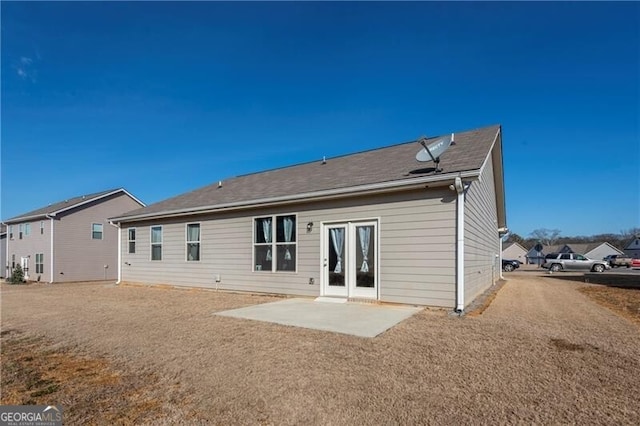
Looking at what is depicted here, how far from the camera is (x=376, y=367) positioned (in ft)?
12.8

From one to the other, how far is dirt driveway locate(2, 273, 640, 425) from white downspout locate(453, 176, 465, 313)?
46 centimetres

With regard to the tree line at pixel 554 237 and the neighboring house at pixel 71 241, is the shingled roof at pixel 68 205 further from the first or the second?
the tree line at pixel 554 237

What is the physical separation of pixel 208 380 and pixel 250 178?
11.8 m

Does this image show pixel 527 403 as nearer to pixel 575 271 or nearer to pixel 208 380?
pixel 208 380

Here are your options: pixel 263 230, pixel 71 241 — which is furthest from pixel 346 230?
pixel 71 241

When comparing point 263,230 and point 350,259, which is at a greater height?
point 263,230

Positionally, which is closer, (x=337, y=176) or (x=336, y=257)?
(x=336, y=257)

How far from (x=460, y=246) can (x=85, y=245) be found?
73.3 feet

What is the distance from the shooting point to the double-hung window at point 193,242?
12.1 meters

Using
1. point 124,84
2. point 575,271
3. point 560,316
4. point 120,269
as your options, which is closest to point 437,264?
point 560,316

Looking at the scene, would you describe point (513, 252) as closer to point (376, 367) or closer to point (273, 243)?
point (273, 243)

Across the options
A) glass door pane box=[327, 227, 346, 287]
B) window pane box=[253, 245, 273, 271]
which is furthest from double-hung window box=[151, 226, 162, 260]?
glass door pane box=[327, 227, 346, 287]

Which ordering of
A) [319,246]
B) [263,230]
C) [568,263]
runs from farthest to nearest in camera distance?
[568,263], [263,230], [319,246]

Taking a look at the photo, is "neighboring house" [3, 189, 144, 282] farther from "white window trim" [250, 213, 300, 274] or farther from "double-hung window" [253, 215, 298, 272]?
"double-hung window" [253, 215, 298, 272]
